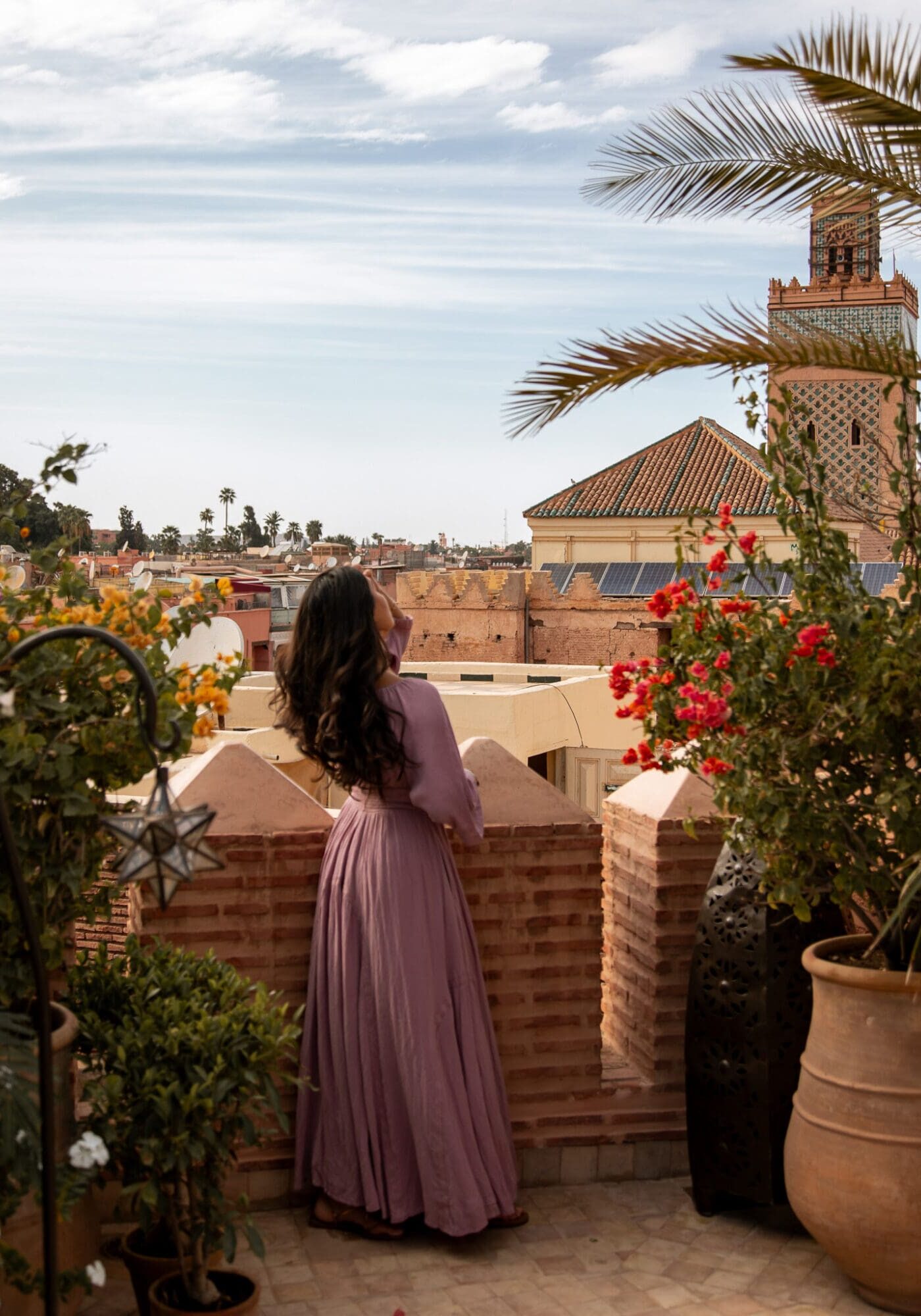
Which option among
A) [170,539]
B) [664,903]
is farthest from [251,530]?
[664,903]

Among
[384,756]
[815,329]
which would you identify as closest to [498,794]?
[384,756]

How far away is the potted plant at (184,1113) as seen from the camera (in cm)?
305

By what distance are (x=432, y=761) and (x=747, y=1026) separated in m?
1.07

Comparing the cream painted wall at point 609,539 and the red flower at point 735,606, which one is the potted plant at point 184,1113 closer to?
the red flower at point 735,606

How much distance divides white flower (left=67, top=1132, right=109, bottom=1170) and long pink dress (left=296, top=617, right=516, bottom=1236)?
931 millimetres

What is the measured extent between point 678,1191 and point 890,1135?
1.00 m

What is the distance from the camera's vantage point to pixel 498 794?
164 inches

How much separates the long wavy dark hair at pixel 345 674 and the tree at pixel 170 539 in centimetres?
8203

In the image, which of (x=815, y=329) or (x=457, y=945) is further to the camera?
(x=815, y=329)

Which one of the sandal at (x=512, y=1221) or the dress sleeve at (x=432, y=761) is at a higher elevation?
the dress sleeve at (x=432, y=761)

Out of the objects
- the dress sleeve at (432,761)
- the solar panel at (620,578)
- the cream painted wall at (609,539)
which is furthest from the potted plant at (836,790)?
the cream painted wall at (609,539)

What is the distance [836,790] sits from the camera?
3.42 metres

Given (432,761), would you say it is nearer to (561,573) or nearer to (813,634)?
(813,634)

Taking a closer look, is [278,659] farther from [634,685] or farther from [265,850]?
[634,685]
